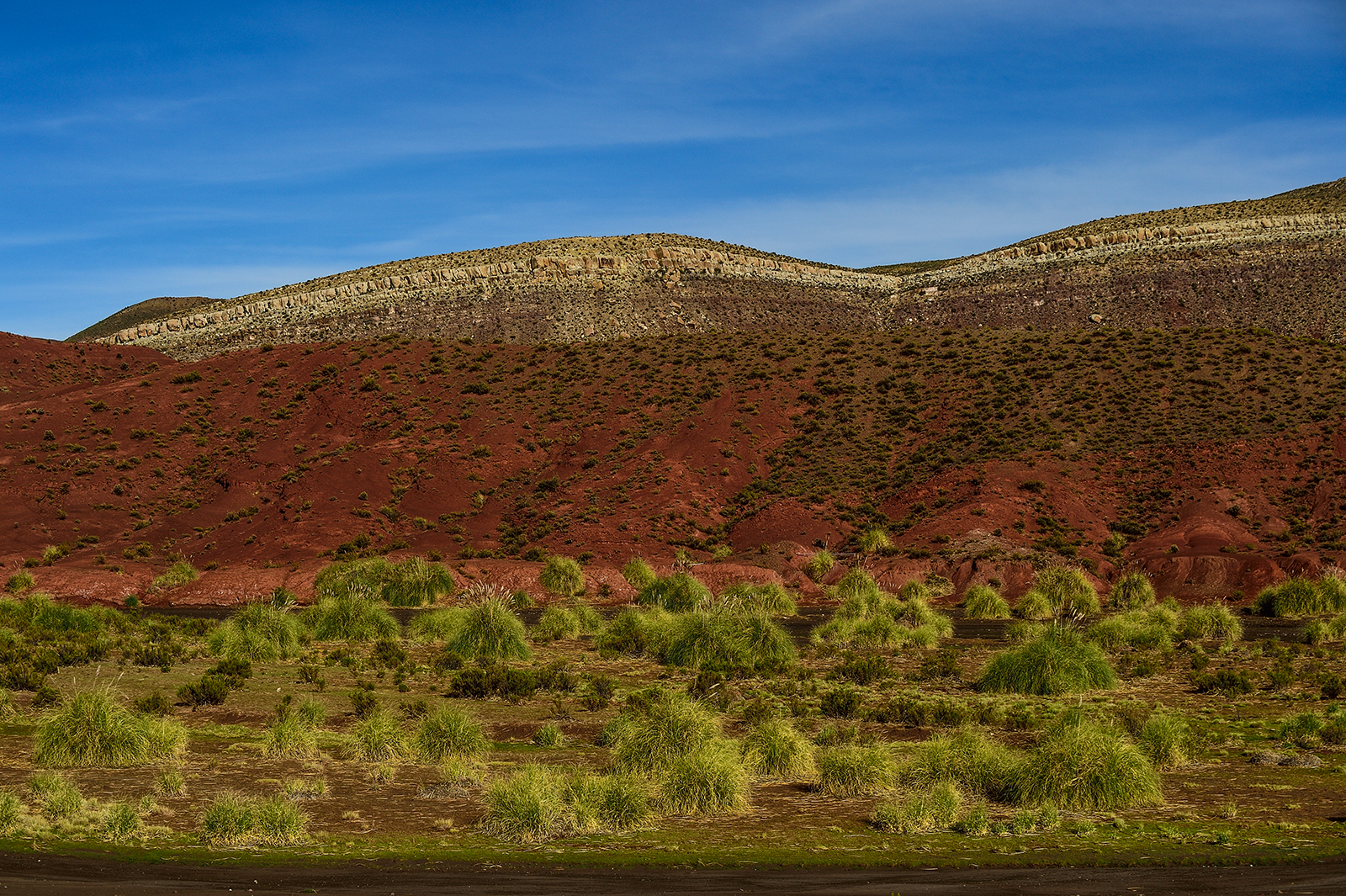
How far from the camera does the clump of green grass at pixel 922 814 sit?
494 inches

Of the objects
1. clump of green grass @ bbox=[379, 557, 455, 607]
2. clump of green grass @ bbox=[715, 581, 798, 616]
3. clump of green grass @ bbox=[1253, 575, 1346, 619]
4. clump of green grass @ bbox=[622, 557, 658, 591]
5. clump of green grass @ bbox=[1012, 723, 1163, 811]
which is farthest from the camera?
clump of green grass @ bbox=[622, 557, 658, 591]

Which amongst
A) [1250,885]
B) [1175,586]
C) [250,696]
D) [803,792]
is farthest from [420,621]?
[1175,586]

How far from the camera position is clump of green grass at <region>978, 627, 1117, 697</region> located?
69.9ft

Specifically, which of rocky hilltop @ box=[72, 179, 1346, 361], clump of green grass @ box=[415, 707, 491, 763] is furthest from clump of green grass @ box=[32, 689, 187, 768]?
rocky hilltop @ box=[72, 179, 1346, 361]

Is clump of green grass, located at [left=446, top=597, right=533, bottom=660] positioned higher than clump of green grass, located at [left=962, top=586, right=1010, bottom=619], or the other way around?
clump of green grass, located at [left=446, top=597, right=533, bottom=660]

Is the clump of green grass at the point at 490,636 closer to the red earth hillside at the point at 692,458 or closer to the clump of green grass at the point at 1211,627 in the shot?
the red earth hillside at the point at 692,458

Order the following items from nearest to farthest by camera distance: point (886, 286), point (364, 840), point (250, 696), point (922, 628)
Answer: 1. point (364, 840)
2. point (250, 696)
3. point (922, 628)
4. point (886, 286)

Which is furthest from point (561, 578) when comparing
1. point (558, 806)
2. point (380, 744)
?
point (558, 806)

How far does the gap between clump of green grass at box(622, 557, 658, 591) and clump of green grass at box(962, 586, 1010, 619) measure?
11.0m

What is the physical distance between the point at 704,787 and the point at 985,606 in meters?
25.1

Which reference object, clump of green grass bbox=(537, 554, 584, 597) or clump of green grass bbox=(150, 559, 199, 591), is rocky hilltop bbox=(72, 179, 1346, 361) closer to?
clump of green grass bbox=(150, 559, 199, 591)

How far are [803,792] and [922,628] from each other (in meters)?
14.8

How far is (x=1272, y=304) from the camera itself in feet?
282

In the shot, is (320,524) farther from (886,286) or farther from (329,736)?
(886,286)
